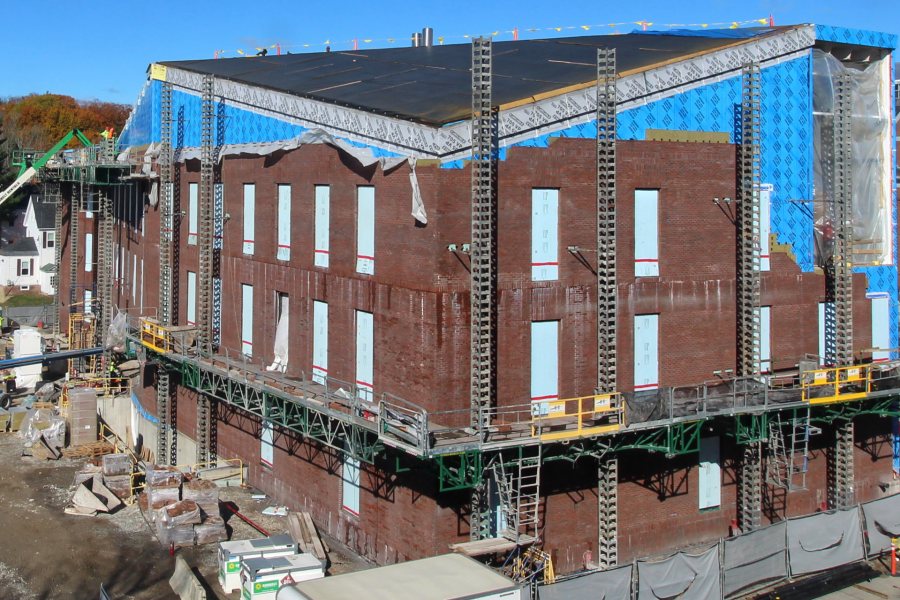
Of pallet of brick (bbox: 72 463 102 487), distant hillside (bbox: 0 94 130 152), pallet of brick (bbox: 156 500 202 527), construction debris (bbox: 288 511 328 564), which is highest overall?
distant hillside (bbox: 0 94 130 152)

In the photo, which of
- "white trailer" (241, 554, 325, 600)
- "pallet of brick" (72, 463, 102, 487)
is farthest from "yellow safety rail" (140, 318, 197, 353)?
"white trailer" (241, 554, 325, 600)

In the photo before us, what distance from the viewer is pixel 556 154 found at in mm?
24281

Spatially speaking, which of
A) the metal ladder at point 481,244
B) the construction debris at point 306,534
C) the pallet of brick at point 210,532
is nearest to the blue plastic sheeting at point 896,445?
the metal ladder at point 481,244

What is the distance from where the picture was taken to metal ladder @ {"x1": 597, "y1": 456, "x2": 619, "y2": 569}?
24766 millimetres

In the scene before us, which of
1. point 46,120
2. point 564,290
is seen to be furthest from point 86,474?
point 46,120

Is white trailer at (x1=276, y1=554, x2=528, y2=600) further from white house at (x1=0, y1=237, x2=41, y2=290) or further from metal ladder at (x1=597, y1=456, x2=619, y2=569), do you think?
white house at (x1=0, y1=237, x2=41, y2=290)

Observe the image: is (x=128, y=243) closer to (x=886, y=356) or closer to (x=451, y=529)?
(x=451, y=529)

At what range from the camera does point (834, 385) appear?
89.5 ft

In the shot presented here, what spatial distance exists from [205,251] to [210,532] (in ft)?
36.1

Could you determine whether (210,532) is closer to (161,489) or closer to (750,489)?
(161,489)

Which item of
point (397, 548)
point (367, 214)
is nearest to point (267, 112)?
point (367, 214)

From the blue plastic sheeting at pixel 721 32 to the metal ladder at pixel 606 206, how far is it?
698 cm

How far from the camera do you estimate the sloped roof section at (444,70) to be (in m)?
25.6

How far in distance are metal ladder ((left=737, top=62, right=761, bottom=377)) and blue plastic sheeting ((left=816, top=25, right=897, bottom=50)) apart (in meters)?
4.00
